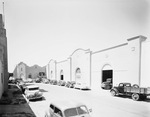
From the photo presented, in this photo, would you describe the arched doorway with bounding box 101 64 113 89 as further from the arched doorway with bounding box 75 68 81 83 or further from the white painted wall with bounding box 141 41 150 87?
the arched doorway with bounding box 75 68 81 83

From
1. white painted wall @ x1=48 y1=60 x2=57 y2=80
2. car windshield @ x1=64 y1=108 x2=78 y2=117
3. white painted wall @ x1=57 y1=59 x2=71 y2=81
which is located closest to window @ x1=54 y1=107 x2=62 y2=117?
car windshield @ x1=64 y1=108 x2=78 y2=117

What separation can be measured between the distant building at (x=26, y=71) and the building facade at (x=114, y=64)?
26.9 metres

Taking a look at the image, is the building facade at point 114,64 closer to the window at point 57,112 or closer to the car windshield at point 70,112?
the car windshield at point 70,112

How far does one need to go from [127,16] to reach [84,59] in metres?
18.1

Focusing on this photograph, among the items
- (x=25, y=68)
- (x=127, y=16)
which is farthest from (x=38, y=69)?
(x=127, y=16)

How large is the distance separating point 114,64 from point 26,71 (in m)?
42.3

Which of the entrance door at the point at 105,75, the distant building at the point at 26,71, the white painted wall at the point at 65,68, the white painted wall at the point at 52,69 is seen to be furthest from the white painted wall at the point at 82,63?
the distant building at the point at 26,71

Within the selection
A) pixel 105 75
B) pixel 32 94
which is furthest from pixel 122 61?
pixel 32 94

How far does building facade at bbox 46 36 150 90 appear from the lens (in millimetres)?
14570

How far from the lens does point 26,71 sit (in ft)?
166

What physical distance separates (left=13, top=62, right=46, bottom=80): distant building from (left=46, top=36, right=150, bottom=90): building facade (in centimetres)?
2686

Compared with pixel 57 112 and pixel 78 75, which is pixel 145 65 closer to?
pixel 57 112

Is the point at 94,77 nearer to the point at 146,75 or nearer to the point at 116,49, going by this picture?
the point at 116,49

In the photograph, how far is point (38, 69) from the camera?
5403cm
